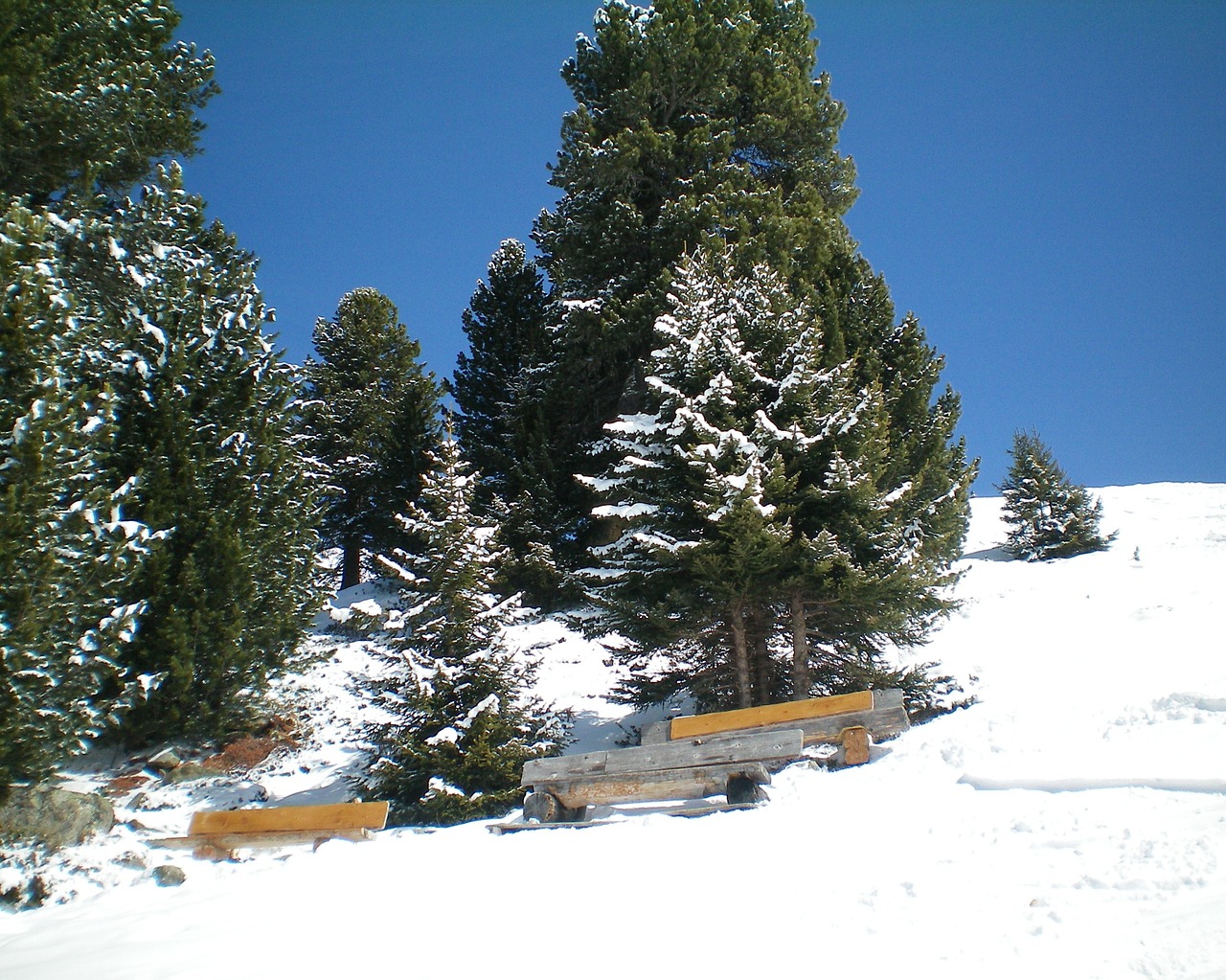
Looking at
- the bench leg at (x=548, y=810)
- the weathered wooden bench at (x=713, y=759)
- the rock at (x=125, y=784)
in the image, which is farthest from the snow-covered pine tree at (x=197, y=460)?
the weathered wooden bench at (x=713, y=759)

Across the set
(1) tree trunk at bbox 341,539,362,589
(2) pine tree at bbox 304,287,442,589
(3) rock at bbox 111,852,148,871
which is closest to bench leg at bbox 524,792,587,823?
(3) rock at bbox 111,852,148,871

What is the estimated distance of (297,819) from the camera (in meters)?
8.82

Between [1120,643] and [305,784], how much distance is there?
41.6 feet

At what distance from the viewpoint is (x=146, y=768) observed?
13.1 m

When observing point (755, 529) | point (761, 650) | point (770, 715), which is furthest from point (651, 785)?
point (761, 650)

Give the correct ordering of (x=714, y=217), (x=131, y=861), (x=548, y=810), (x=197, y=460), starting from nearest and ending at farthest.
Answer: (x=548, y=810) → (x=131, y=861) → (x=197, y=460) → (x=714, y=217)

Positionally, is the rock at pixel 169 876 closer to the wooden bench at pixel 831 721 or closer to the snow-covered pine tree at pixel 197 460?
the snow-covered pine tree at pixel 197 460

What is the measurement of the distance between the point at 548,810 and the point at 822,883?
418cm

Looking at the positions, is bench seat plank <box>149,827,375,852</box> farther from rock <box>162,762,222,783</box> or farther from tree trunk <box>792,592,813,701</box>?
tree trunk <box>792,592,813,701</box>

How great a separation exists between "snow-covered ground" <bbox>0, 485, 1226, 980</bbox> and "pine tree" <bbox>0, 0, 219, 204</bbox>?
14.1m

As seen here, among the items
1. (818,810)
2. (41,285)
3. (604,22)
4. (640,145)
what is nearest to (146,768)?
(41,285)

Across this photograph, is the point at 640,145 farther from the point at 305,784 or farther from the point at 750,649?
the point at 305,784

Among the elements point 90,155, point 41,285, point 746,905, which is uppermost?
point 90,155

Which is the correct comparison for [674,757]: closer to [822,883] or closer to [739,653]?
[822,883]
